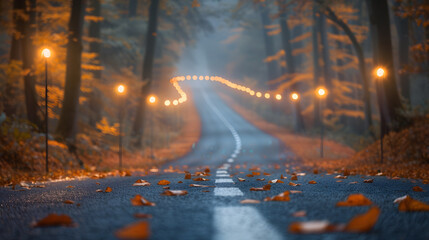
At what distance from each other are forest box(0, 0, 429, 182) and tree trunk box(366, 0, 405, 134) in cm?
4

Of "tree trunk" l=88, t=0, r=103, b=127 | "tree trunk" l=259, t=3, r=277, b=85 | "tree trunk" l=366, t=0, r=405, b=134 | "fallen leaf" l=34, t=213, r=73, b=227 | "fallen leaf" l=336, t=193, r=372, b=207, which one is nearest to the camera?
"fallen leaf" l=34, t=213, r=73, b=227

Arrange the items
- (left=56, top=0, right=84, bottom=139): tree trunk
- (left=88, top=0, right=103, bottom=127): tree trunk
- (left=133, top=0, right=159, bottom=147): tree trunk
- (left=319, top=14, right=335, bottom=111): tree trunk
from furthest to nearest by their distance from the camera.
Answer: (left=319, top=14, right=335, bottom=111): tree trunk → (left=133, top=0, right=159, bottom=147): tree trunk → (left=88, top=0, right=103, bottom=127): tree trunk → (left=56, top=0, right=84, bottom=139): tree trunk

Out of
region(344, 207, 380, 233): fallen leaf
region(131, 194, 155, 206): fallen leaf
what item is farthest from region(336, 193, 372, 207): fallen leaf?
region(131, 194, 155, 206): fallen leaf

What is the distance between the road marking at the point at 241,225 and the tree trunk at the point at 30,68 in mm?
15209

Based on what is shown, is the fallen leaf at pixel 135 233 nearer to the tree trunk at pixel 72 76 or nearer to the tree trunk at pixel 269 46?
the tree trunk at pixel 72 76

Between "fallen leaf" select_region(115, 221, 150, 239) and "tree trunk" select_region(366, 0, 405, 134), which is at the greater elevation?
"tree trunk" select_region(366, 0, 405, 134)

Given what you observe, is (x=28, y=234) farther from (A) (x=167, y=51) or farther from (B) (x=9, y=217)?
(A) (x=167, y=51)

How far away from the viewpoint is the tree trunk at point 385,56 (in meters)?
17.3

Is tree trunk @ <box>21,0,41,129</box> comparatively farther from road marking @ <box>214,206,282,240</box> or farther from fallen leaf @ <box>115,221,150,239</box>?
fallen leaf @ <box>115,221,150,239</box>

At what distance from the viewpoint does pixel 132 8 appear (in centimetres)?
3772

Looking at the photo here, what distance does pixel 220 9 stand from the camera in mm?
45969

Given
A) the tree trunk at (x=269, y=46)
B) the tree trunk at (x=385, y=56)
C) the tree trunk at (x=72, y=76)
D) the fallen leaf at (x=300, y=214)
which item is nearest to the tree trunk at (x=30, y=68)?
the tree trunk at (x=72, y=76)

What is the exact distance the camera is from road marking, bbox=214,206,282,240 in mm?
3023

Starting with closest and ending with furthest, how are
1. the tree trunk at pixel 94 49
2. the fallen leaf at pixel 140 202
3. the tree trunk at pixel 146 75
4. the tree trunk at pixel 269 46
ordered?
the fallen leaf at pixel 140 202, the tree trunk at pixel 94 49, the tree trunk at pixel 146 75, the tree trunk at pixel 269 46
